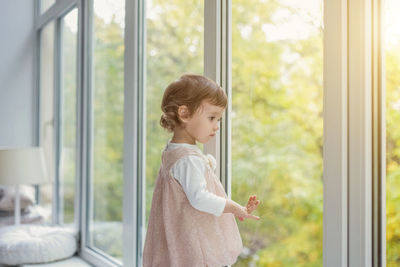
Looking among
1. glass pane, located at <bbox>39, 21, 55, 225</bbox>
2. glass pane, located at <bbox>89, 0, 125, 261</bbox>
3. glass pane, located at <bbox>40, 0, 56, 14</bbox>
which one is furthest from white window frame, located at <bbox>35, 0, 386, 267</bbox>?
glass pane, located at <bbox>40, 0, 56, 14</bbox>

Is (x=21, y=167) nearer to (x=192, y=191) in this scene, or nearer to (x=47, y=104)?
(x=47, y=104)

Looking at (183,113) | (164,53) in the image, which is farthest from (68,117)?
(183,113)

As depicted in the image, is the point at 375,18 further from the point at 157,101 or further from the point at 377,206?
the point at 157,101

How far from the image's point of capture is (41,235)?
2.47 m

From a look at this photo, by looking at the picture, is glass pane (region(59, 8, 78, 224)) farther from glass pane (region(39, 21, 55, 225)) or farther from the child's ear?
the child's ear

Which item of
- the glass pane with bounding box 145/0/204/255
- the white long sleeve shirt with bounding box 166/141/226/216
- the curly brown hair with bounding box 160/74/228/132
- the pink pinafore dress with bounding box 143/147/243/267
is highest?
the glass pane with bounding box 145/0/204/255

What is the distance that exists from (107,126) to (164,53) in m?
0.72

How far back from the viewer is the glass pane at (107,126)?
225 centimetres

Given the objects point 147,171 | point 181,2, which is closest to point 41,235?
point 147,171

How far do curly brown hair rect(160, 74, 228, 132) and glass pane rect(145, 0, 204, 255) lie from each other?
1.42ft

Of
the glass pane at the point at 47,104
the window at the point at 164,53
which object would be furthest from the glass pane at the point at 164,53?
the glass pane at the point at 47,104

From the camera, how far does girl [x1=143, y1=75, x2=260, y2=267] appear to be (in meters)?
1.10

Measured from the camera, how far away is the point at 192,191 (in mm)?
1071

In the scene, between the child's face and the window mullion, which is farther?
the child's face
